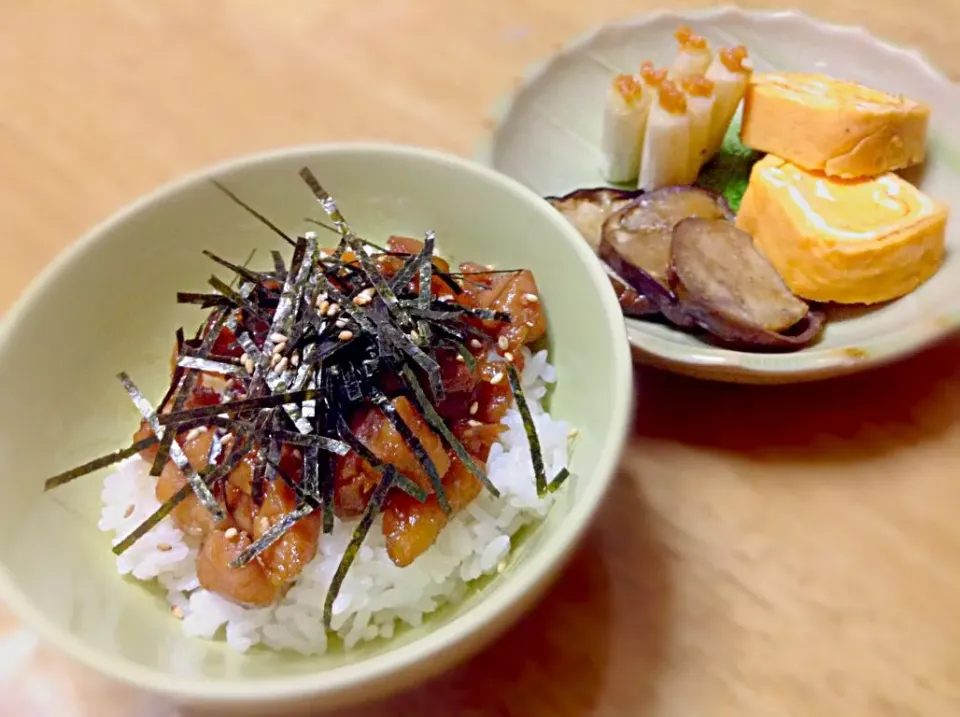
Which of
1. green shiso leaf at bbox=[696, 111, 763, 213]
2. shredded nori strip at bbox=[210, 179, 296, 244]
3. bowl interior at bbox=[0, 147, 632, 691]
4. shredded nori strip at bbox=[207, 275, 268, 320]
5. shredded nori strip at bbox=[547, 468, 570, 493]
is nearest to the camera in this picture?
bowl interior at bbox=[0, 147, 632, 691]

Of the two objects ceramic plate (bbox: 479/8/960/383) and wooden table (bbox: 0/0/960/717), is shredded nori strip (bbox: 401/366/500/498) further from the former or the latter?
ceramic plate (bbox: 479/8/960/383)

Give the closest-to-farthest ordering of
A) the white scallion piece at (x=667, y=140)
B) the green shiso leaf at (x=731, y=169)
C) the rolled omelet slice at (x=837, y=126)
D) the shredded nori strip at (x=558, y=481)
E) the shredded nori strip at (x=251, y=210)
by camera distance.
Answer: the shredded nori strip at (x=558, y=481), the shredded nori strip at (x=251, y=210), the rolled omelet slice at (x=837, y=126), the white scallion piece at (x=667, y=140), the green shiso leaf at (x=731, y=169)

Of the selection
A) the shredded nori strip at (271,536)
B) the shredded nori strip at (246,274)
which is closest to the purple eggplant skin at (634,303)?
the shredded nori strip at (246,274)

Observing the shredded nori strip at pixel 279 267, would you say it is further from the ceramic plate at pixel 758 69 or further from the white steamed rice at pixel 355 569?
the ceramic plate at pixel 758 69

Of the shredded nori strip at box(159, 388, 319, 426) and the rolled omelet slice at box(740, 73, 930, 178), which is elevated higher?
the shredded nori strip at box(159, 388, 319, 426)

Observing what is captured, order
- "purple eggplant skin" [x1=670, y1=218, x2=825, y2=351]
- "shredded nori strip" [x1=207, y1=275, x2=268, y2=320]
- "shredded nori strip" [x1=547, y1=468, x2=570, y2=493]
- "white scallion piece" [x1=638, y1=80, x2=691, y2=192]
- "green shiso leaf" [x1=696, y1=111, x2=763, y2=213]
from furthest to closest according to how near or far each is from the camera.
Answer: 1. "green shiso leaf" [x1=696, y1=111, x2=763, y2=213]
2. "white scallion piece" [x1=638, y1=80, x2=691, y2=192]
3. "purple eggplant skin" [x1=670, y1=218, x2=825, y2=351]
4. "shredded nori strip" [x1=207, y1=275, x2=268, y2=320]
5. "shredded nori strip" [x1=547, y1=468, x2=570, y2=493]

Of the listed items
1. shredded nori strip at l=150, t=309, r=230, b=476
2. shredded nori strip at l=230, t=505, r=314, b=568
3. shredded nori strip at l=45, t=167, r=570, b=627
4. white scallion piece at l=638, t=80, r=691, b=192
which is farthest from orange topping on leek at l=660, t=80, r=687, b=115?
shredded nori strip at l=230, t=505, r=314, b=568

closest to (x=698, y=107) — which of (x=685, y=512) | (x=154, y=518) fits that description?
(x=685, y=512)
